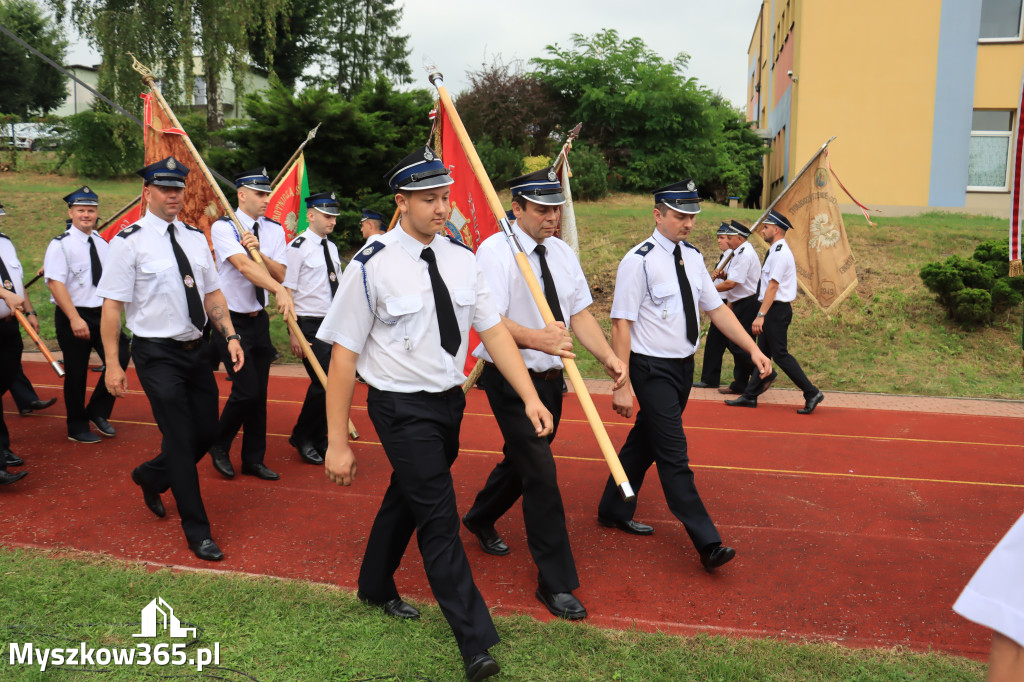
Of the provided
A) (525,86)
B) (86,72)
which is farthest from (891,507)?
(86,72)

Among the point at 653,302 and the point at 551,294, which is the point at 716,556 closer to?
the point at 653,302

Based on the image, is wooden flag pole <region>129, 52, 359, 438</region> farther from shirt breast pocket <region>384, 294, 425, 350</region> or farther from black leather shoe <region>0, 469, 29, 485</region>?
shirt breast pocket <region>384, 294, 425, 350</region>

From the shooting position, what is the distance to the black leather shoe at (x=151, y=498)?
504 centimetres

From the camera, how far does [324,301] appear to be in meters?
6.86

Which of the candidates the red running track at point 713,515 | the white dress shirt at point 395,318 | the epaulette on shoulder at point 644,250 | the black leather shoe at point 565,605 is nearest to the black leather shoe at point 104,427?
the red running track at point 713,515

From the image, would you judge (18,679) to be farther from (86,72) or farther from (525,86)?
(86,72)

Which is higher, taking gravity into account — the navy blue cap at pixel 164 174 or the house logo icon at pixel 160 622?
the navy blue cap at pixel 164 174

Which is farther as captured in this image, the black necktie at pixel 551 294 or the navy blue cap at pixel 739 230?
the navy blue cap at pixel 739 230

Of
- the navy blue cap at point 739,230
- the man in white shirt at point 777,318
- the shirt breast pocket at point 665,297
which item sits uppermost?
the navy blue cap at point 739,230

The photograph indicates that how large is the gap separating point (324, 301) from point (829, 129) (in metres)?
17.8

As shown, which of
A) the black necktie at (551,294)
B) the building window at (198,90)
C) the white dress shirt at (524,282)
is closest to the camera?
the white dress shirt at (524,282)

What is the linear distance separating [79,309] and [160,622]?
5.22 m

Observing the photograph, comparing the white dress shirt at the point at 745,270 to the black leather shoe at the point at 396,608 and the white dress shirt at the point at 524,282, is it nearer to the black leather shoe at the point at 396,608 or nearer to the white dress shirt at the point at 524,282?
the white dress shirt at the point at 524,282

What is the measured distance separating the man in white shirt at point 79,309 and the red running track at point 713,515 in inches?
12.4
